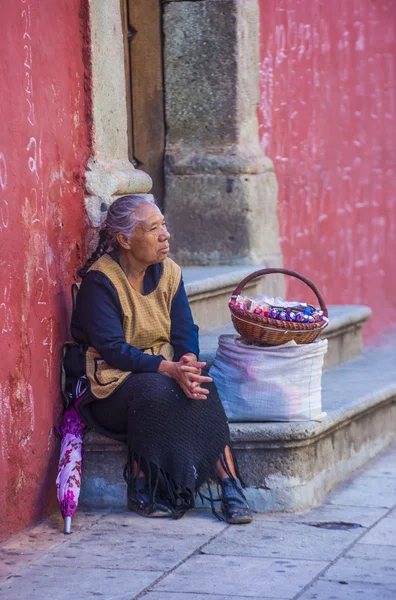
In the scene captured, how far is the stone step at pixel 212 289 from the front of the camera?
629 centimetres

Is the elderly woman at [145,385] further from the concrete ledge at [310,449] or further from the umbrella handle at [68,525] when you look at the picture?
the umbrella handle at [68,525]

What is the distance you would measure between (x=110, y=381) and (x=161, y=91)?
2754mm

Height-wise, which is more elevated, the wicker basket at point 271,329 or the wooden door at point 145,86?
the wooden door at point 145,86

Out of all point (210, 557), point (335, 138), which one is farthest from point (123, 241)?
point (335, 138)

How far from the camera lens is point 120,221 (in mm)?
5000

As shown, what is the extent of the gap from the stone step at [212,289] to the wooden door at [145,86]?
69 cm

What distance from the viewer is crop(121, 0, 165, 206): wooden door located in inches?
280

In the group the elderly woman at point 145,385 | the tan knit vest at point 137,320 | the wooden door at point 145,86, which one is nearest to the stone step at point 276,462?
the elderly woman at point 145,385

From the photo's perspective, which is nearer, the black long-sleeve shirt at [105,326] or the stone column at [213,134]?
the black long-sleeve shirt at [105,326]

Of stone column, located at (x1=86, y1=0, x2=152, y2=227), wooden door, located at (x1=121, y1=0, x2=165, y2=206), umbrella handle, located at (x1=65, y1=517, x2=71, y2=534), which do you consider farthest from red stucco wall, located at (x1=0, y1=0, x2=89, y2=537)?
wooden door, located at (x1=121, y1=0, x2=165, y2=206)

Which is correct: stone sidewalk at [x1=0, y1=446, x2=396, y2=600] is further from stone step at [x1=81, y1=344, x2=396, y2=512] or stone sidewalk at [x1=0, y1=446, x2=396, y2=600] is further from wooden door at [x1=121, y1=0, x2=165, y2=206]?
wooden door at [x1=121, y1=0, x2=165, y2=206]

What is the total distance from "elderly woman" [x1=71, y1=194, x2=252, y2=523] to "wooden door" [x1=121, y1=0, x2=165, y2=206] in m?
2.22

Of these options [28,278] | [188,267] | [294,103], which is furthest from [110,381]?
[294,103]

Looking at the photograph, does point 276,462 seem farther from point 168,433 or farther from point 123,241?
point 123,241
